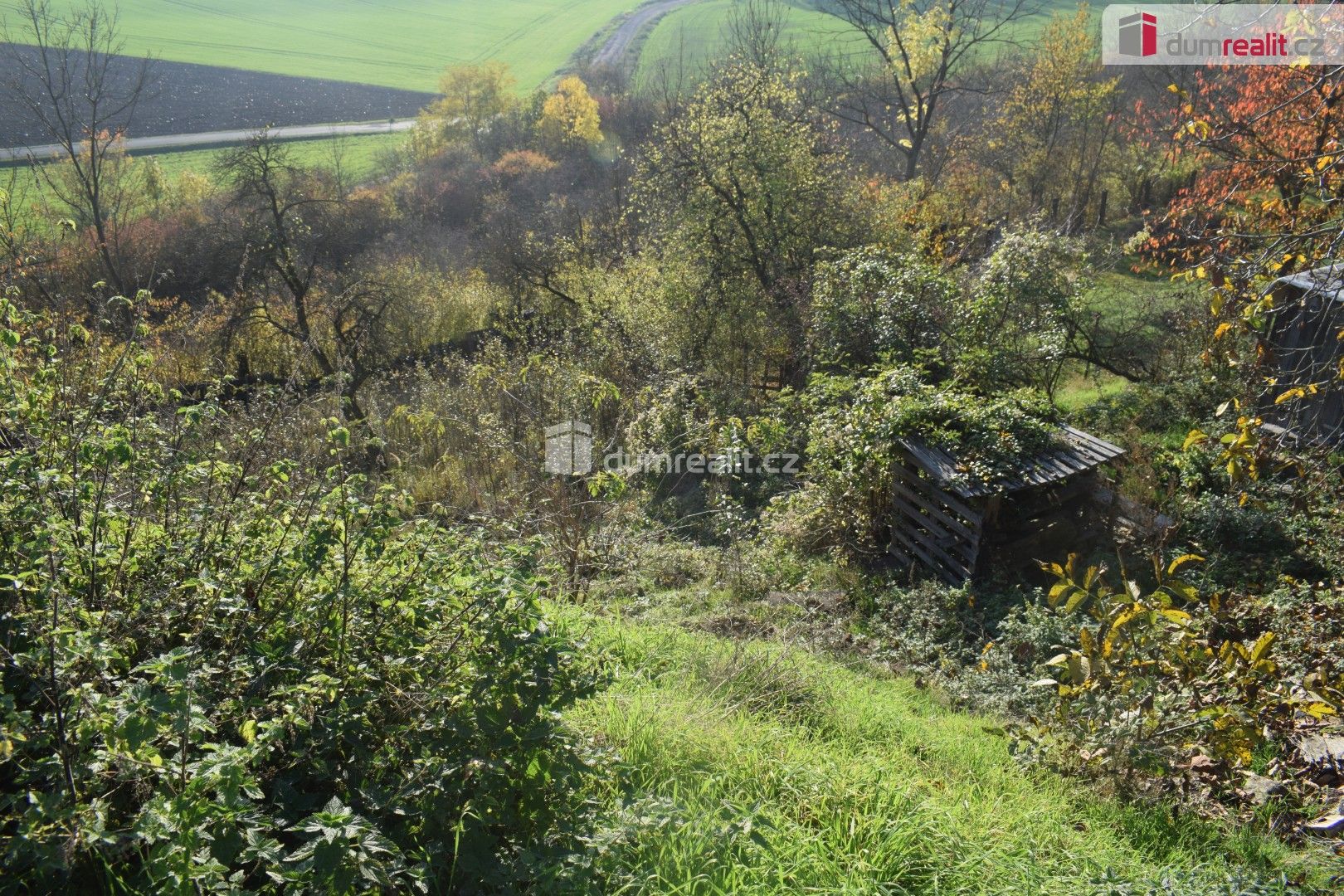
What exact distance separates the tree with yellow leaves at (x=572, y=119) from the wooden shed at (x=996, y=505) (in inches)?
1377

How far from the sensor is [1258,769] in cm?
443

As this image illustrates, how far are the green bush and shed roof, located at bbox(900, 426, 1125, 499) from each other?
5.15 m

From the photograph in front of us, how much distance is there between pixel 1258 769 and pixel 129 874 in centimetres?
537

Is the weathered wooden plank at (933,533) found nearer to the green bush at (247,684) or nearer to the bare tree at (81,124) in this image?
the green bush at (247,684)

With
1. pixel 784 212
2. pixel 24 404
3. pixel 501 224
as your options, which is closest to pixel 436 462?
pixel 784 212

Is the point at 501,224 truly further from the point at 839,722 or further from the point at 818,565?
the point at 839,722

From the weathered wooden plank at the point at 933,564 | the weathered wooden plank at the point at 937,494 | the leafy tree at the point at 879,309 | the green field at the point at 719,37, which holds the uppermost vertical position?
the green field at the point at 719,37

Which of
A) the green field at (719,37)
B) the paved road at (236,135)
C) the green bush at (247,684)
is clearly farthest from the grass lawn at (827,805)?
the green field at (719,37)

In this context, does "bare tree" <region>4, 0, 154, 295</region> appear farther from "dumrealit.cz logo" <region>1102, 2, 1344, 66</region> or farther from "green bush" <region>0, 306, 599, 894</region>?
"dumrealit.cz logo" <region>1102, 2, 1344, 66</region>

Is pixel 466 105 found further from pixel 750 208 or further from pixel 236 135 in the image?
pixel 750 208

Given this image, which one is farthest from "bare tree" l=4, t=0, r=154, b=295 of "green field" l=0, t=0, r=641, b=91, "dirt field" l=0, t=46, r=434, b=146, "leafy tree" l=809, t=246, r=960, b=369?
"green field" l=0, t=0, r=641, b=91

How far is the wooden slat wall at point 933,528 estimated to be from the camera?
23.9 ft

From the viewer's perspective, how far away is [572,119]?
129ft

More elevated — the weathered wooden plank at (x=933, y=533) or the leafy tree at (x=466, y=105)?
the leafy tree at (x=466, y=105)
